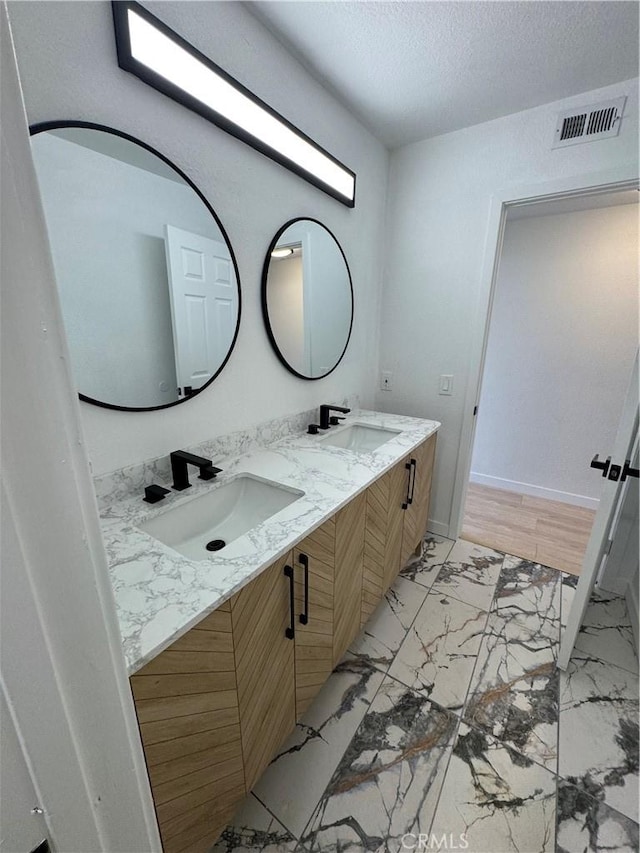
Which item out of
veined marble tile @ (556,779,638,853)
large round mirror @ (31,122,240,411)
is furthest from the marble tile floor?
large round mirror @ (31,122,240,411)

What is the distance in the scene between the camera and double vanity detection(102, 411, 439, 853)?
2.27 ft

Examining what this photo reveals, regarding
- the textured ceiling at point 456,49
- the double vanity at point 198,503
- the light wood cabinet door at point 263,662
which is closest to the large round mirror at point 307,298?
the double vanity at point 198,503

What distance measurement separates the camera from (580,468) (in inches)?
109

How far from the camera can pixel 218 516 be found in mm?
1196

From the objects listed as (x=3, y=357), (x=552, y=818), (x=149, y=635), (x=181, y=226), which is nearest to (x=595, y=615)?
(x=552, y=818)

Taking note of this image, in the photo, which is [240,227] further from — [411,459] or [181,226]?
[411,459]

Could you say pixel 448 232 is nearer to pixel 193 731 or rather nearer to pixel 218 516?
pixel 218 516

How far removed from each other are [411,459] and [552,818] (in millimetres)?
1200

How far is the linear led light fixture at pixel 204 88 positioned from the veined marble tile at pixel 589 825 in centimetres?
241

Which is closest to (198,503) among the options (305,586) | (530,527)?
(305,586)

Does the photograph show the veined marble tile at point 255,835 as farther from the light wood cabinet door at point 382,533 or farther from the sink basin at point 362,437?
the sink basin at point 362,437

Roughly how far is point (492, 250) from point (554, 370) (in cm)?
141

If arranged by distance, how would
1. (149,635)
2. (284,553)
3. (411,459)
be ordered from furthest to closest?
1. (411,459)
2. (284,553)
3. (149,635)

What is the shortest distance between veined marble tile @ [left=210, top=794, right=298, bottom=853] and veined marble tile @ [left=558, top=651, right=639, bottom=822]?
0.90 m
